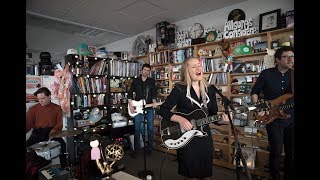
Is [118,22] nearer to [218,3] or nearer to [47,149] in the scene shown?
[218,3]

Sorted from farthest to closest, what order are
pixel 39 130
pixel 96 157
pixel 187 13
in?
pixel 187 13, pixel 39 130, pixel 96 157

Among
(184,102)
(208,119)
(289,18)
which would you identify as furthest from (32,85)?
(289,18)

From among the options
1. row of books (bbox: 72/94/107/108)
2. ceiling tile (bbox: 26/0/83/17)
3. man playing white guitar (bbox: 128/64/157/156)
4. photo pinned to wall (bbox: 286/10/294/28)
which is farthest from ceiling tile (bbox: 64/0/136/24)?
photo pinned to wall (bbox: 286/10/294/28)

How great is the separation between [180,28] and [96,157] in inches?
119

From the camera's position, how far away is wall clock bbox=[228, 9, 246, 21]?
3.00m

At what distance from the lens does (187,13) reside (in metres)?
3.51

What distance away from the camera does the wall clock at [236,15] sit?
3.00 m

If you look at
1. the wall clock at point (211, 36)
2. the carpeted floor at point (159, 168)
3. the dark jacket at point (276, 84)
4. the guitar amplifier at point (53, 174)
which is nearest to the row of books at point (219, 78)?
the wall clock at point (211, 36)

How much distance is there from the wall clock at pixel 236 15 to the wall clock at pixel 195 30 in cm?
55

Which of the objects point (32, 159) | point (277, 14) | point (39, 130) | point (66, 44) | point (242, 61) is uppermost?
point (66, 44)

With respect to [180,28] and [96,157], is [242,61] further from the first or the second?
[96,157]

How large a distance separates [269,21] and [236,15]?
0.54 m

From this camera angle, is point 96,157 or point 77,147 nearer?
point 96,157
